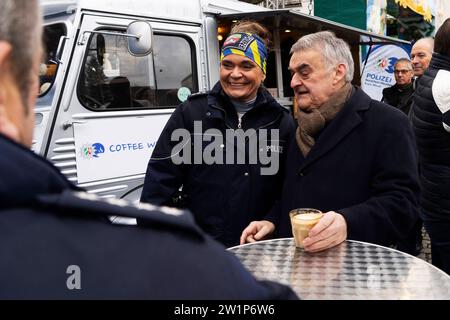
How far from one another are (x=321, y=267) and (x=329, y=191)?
0.52m

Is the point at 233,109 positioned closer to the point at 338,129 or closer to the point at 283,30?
the point at 338,129

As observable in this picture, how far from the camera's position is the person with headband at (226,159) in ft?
7.73

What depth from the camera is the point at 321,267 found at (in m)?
1.59

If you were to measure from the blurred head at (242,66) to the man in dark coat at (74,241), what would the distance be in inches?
71.0

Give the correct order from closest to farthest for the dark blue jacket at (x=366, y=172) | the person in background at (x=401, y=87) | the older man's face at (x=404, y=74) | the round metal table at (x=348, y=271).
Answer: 1. the round metal table at (x=348, y=271)
2. the dark blue jacket at (x=366, y=172)
3. the person in background at (x=401, y=87)
4. the older man's face at (x=404, y=74)

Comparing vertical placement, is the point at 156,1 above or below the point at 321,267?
above

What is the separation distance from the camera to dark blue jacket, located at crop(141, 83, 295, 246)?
235cm

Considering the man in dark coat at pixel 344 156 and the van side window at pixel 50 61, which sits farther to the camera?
the van side window at pixel 50 61

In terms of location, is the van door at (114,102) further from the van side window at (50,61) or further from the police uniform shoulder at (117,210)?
the police uniform shoulder at (117,210)

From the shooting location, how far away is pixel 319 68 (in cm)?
209

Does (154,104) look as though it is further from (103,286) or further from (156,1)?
(103,286)

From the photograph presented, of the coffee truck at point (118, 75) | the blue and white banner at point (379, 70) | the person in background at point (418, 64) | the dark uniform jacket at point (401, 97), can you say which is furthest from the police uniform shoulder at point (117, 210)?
the blue and white banner at point (379, 70)

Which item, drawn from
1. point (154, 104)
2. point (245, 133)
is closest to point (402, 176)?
point (245, 133)
